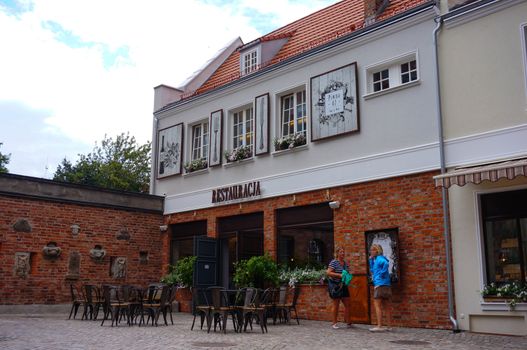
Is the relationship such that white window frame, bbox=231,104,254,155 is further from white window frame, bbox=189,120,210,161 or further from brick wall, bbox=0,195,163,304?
brick wall, bbox=0,195,163,304

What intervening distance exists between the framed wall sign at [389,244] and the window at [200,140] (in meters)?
7.37

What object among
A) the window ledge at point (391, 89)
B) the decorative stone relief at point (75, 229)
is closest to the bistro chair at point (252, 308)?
the window ledge at point (391, 89)

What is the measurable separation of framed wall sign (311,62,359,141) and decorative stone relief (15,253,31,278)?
8.51 m

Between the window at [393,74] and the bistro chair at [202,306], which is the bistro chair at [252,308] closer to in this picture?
the bistro chair at [202,306]

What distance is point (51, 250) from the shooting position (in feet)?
51.9

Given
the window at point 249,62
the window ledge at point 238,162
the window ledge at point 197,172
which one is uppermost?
the window at point 249,62

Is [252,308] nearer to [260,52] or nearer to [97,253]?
[97,253]

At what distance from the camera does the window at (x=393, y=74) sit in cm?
1279

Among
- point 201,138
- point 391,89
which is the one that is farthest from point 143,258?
point 391,89

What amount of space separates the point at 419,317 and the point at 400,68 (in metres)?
5.70

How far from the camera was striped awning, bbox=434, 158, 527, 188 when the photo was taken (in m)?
9.66

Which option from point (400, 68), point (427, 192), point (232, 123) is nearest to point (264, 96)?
point (232, 123)

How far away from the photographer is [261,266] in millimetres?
13367

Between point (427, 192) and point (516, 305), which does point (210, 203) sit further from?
point (516, 305)
